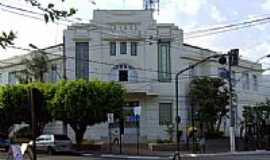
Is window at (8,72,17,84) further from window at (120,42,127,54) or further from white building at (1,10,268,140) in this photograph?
window at (120,42,127,54)

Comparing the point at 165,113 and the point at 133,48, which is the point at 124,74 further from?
the point at 165,113

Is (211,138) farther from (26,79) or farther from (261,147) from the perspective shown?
(26,79)

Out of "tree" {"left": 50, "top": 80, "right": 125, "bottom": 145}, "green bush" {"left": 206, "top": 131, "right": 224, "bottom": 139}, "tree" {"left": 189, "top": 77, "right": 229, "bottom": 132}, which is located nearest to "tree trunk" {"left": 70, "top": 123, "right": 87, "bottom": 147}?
"tree" {"left": 50, "top": 80, "right": 125, "bottom": 145}

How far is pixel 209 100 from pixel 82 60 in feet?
42.2

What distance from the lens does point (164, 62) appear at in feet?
216

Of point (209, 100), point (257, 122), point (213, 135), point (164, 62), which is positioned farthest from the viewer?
Result: point (164, 62)

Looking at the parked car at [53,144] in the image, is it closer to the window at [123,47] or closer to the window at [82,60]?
the window at [82,60]

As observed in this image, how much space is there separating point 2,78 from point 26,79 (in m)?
11.8

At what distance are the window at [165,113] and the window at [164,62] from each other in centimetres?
253

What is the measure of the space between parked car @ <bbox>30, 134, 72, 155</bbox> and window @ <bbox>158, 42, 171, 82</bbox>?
1915 centimetres

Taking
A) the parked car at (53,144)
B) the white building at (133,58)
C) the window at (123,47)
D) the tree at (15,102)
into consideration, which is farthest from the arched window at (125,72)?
the parked car at (53,144)

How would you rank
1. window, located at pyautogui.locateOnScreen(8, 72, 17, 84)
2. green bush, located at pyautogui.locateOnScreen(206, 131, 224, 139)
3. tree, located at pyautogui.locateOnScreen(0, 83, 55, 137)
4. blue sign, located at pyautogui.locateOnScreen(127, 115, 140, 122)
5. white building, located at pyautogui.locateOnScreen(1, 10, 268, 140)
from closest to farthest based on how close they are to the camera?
blue sign, located at pyautogui.locateOnScreen(127, 115, 140, 122) < tree, located at pyautogui.locateOnScreen(0, 83, 55, 137) < green bush, located at pyautogui.locateOnScreen(206, 131, 224, 139) < white building, located at pyautogui.locateOnScreen(1, 10, 268, 140) < window, located at pyautogui.locateOnScreen(8, 72, 17, 84)

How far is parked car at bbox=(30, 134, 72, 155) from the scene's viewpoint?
47.5 meters

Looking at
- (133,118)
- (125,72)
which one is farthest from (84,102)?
(125,72)
